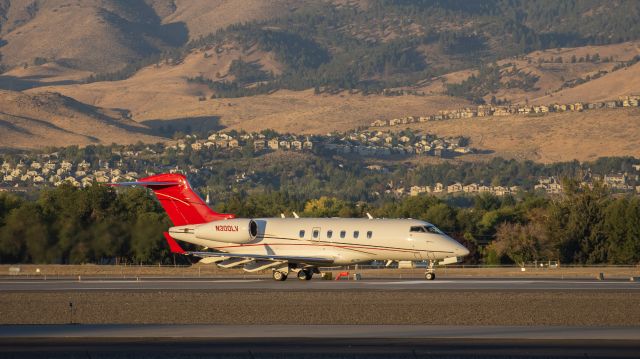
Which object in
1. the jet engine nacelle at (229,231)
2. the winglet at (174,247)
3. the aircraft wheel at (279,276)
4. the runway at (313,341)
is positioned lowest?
the runway at (313,341)

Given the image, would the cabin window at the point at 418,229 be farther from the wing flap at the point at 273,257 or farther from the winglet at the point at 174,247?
the winglet at the point at 174,247

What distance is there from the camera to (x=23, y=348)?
1213 inches

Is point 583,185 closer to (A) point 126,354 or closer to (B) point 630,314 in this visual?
(B) point 630,314

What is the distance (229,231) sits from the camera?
60125mm

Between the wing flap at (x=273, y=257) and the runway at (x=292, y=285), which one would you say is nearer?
the runway at (x=292, y=285)

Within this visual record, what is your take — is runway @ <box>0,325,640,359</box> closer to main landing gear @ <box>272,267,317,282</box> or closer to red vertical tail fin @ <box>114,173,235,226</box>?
main landing gear @ <box>272,267,317,282</box>

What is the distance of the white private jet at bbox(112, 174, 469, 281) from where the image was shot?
2254 inches

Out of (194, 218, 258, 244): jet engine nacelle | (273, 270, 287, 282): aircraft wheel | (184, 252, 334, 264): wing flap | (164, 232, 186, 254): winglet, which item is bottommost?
(273, 270, 287, 282): aircraft wheel

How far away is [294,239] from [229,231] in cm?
322

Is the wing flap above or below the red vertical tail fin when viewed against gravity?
below

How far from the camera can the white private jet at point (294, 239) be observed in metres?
57.2

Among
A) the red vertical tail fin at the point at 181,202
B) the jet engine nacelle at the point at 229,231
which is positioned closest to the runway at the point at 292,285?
the jet engine nacelle at the point at 229,231

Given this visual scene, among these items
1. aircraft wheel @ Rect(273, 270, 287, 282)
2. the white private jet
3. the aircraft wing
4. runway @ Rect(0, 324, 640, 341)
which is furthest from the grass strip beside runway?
aircraft wheel @ Rect(273, 270, 287, 282)

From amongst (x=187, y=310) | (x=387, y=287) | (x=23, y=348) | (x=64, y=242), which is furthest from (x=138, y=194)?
(x=23, y=348)
